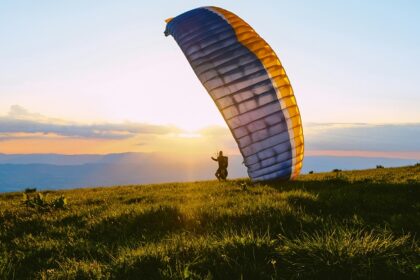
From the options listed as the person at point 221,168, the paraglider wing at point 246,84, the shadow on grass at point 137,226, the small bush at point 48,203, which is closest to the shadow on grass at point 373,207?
the paraglider wing at point 246,84

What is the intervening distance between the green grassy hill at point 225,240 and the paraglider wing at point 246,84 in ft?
8.81

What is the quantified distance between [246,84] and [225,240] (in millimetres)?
7817

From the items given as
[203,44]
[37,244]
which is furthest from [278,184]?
[37,244]

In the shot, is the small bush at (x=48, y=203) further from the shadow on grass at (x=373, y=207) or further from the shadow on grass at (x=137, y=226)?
the shadow on grass at (x=373, y=207)

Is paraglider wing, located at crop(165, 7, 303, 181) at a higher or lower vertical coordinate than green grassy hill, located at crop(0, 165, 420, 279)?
higher

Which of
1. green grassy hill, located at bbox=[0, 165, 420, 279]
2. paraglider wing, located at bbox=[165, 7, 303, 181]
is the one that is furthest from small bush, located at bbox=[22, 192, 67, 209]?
paraglider wing, located at bbox=[165, 7, 303, 181]

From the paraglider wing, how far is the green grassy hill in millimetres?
2685

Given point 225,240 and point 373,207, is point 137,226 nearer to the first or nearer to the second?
point 225,240

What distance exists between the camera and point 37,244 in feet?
27.4

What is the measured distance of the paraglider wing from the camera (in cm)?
1366

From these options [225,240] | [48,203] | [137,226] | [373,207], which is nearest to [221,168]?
[48,203]

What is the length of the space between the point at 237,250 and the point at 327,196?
20.5ft

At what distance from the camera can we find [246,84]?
44.9 ft

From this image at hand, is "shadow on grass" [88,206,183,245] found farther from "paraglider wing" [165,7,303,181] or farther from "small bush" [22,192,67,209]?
"paraglider wing" [165,7,303,181]
